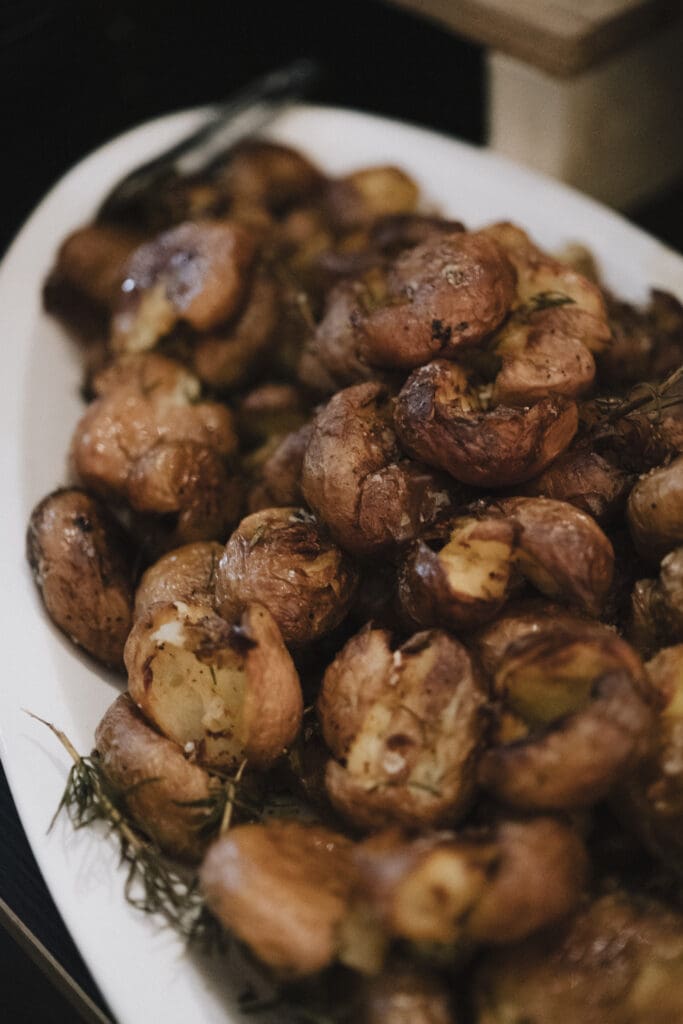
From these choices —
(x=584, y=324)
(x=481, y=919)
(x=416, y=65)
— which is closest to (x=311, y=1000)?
(x=481, y=919)

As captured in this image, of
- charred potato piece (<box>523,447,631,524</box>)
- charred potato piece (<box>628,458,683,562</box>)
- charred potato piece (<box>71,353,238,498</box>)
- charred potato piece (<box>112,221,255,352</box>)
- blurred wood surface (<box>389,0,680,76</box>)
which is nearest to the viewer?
charred potato piece (<box>628,458,683,562</box>)

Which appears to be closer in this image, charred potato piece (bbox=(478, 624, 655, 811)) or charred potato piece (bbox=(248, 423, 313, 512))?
charred potato piece (bbox=(478, 624, 655, 811))

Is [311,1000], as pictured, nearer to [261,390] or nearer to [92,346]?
[261,390]

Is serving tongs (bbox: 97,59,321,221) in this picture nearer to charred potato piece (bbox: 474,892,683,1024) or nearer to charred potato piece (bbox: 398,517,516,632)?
charred potato piece (bbox: 398,517,516,632)

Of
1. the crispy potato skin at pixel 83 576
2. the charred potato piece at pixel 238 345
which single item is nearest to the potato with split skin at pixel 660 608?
the crispy potato skin at pixel 83 576

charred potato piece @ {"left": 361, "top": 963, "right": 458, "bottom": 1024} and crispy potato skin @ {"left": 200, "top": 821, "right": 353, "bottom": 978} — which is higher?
crispy potato skin @ {"left": 200, "top": 821, "right": 353, "bottom": 978}

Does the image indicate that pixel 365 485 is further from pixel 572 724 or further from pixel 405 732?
pixel 572 724

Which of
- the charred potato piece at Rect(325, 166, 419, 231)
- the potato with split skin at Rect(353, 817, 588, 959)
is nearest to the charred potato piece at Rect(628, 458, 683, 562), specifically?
the potato with split skin at Rect(353, 817, 588, 959)
